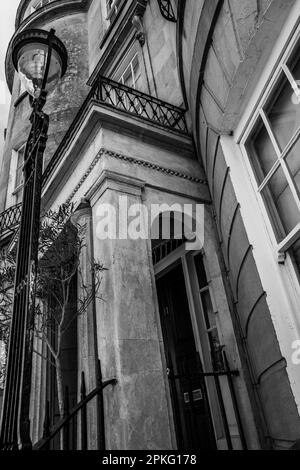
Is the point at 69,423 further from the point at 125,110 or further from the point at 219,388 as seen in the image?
the point at 125,110

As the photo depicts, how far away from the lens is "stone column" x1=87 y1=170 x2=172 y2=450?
9.62ft

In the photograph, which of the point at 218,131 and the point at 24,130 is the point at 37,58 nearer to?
the point at 218,131

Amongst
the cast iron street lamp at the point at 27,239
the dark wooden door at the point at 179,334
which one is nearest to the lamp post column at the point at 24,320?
the cast iron street lamp at the point at 27,239

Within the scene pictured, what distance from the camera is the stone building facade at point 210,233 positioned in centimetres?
278

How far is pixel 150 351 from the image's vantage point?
3.33m

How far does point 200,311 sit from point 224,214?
7.82 feet

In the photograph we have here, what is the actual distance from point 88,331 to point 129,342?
86cm

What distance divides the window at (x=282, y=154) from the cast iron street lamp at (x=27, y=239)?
1.88 meters

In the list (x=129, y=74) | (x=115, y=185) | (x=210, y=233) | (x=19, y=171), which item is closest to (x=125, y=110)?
(x=115, y=185)

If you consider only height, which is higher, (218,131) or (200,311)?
(218,131)

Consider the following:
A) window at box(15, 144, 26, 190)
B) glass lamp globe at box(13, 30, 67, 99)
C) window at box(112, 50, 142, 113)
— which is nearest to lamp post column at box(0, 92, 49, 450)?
glass lamp globe at box(13, 30, 67, 99)

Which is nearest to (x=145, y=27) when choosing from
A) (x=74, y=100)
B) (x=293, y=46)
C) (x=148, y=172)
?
(x=74, y=100)

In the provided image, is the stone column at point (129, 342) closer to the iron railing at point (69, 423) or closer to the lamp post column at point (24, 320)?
the iron railing at point (69, 423)

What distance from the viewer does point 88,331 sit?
3.96 meters
